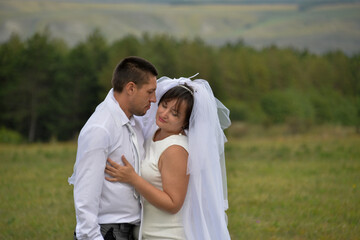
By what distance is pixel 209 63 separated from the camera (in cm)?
5262

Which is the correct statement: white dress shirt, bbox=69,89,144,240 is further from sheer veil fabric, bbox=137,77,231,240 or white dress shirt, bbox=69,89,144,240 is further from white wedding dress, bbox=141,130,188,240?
sheer veil fabric, bbox=137,77,231,240

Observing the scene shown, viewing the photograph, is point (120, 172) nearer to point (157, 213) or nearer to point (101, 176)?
point (101, 176)

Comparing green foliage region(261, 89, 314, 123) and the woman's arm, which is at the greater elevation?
the woman's arm

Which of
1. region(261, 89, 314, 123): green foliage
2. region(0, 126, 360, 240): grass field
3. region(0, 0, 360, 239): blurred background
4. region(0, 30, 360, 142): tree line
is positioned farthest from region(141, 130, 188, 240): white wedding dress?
region(261, 89, 314, 123): green foliage

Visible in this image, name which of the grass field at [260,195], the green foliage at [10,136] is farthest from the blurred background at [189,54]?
the grass field at [260,195]

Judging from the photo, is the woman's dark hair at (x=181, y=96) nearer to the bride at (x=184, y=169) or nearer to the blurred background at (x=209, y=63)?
the bride at (x=184, y=169)

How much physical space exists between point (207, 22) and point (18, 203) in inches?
2149

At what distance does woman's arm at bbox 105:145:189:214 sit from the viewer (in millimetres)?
3703

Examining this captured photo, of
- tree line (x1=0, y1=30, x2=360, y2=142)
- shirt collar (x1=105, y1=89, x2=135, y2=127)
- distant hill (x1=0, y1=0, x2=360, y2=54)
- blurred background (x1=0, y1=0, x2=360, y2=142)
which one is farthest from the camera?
distant hill (x1=0, y1=0, x2=360, y2=54)

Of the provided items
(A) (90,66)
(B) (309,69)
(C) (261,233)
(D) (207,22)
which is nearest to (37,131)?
(A) (90,66)

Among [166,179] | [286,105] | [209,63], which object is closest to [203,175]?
[166,179]

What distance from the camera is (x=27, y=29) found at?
178 feet

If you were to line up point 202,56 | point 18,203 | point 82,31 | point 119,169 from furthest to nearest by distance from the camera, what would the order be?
point 82,31 → point 202,56 → point 18,203 → point 119,169

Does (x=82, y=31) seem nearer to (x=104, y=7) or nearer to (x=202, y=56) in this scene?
(x=104, y=7)
